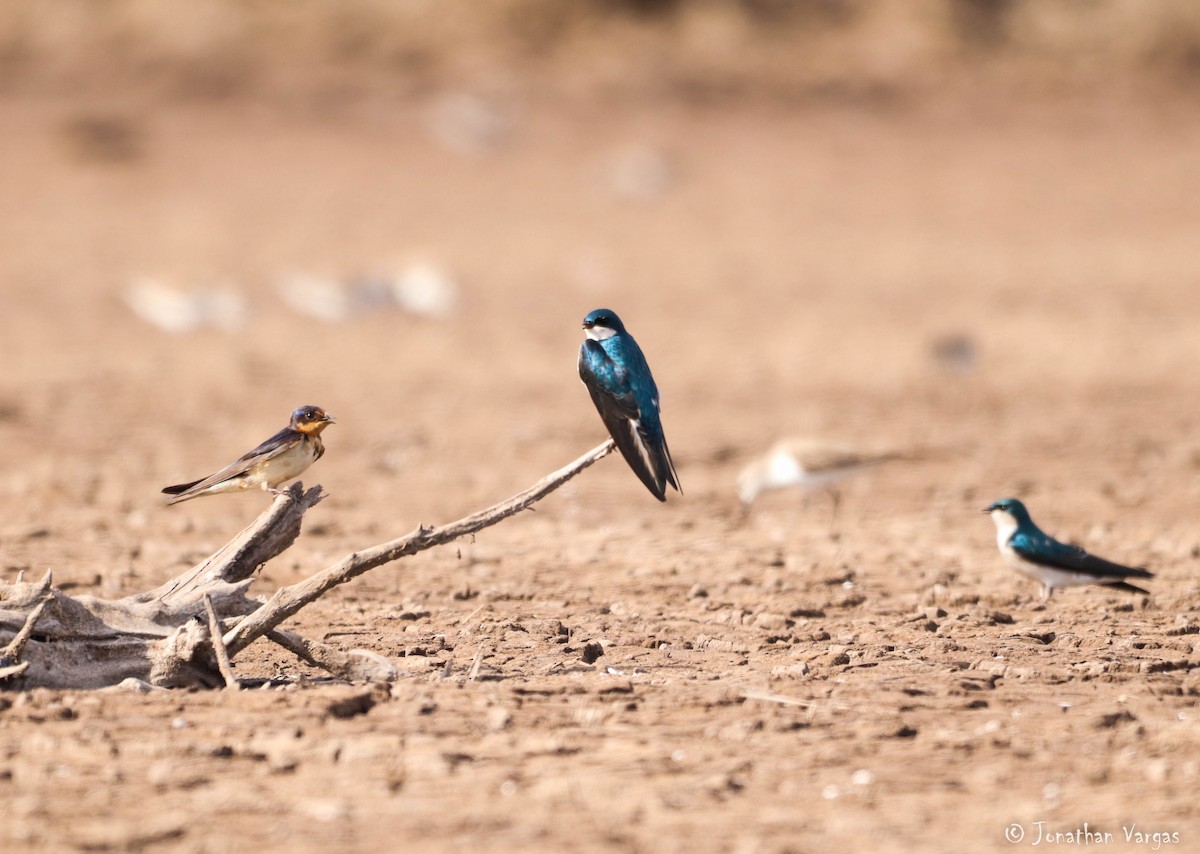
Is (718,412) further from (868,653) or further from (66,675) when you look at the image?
(66,675)

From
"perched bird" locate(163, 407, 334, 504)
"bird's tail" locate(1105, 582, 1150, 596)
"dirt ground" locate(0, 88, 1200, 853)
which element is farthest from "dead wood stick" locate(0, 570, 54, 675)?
"bird's tail" locate(1105, 582, 1150, 596)

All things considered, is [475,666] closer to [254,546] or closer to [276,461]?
[254,546]

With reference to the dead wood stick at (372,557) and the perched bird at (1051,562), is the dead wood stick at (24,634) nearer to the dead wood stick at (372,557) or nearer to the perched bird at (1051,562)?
the dead wood stick at (372,557)

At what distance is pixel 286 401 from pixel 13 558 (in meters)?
5.78

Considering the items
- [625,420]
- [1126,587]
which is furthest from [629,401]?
[1126,587]

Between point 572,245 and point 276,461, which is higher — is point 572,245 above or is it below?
above

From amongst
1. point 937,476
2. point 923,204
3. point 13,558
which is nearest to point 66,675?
point 13,558

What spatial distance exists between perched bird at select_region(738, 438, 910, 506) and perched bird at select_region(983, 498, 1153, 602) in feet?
7.50

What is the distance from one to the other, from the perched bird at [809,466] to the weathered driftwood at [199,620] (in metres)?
4.00

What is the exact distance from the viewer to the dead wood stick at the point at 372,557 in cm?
486

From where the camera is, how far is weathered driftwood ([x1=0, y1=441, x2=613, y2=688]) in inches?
192

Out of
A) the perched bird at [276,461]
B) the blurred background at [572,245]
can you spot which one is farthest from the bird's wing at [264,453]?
the blurred background at [572,245]

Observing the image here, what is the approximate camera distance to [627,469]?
422 inches

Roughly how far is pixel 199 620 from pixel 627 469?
583 centimetres
